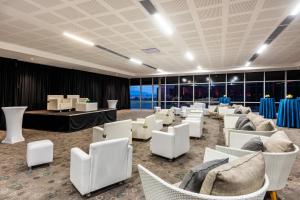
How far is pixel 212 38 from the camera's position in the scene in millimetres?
5293

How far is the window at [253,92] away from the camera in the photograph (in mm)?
11432

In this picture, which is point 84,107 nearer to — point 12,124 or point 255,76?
point 12,124

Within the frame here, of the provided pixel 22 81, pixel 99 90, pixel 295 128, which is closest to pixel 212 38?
pixel 295 128

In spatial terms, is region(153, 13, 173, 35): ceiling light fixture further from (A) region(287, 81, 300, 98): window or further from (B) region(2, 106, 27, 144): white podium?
(A) region(287, 81, 300, 98): window

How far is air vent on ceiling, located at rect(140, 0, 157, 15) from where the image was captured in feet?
10.7

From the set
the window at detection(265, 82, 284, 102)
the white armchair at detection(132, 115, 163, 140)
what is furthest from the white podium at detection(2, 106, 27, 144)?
the window at detection(265, 82, 284, 102)

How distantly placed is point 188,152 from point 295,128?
546 centimetres

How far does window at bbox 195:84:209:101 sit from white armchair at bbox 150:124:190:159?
9657mm

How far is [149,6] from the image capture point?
339 cm

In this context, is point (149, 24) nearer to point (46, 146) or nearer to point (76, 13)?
point (76, 13)

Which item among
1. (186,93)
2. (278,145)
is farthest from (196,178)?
(186,93)

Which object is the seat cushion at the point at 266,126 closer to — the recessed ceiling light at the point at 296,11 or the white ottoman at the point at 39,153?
the recessed ceiling light at the point at 296,11

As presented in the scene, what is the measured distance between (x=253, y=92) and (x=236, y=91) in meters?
1.03

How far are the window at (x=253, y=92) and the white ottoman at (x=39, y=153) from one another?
11955mm
